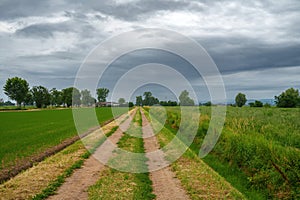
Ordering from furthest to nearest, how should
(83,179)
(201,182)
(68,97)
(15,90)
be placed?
1. (68,97)
2. (15,90)
3. (83,179)
4. (201,182)

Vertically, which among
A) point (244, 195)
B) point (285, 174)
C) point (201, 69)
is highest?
point (201, 69)

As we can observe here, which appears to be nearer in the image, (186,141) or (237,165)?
(237,165)

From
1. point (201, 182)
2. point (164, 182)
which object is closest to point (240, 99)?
point (201, 182)

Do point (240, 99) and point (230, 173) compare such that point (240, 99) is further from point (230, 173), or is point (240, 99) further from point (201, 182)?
point (201, 182)

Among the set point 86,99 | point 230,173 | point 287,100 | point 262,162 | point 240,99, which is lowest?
point 230,173

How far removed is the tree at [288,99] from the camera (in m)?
65.4

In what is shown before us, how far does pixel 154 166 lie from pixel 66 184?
4153 mm

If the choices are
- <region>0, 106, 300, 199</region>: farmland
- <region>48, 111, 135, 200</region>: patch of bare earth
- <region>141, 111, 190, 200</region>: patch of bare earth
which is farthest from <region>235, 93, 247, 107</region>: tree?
<region>141, 111, 190, 200</region>: patch of bare earth

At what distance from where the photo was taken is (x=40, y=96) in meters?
146

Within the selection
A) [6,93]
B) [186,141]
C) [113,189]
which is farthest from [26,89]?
[113,189]

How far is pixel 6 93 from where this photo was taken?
127 m

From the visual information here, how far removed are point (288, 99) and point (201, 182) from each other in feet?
209

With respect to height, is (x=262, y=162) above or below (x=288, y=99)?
below

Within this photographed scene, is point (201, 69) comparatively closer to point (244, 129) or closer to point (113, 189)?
point (244, 129)
